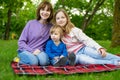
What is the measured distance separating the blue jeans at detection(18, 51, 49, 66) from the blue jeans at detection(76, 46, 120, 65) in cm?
66

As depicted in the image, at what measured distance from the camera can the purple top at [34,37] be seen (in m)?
6.69

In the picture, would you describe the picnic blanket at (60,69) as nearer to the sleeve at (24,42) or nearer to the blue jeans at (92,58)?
the blue jeans at (92,58)

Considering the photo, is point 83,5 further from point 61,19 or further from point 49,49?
point 49,49

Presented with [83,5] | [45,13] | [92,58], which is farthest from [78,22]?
[92,58]

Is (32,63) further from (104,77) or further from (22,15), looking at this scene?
(22,15)

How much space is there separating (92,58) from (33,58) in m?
1.17

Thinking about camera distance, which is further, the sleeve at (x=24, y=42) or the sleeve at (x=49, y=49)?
the sleeve at (x=24, y=42)

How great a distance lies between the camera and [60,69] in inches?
225

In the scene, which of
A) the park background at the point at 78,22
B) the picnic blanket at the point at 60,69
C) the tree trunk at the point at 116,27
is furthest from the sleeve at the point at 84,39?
the tree trunk at the point at 116,27

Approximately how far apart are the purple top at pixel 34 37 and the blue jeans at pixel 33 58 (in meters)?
0.28

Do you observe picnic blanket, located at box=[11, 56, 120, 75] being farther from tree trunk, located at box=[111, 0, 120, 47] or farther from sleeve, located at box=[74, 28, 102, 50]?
tree trunk, located at box=[111, 0, 120, 47]

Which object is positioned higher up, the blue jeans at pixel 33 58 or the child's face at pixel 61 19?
the child's face at pixel 61 19

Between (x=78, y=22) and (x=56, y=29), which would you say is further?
(x=78, y=22)

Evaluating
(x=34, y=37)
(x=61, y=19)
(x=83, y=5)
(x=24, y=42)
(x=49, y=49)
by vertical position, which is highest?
(x=83, y=5)
